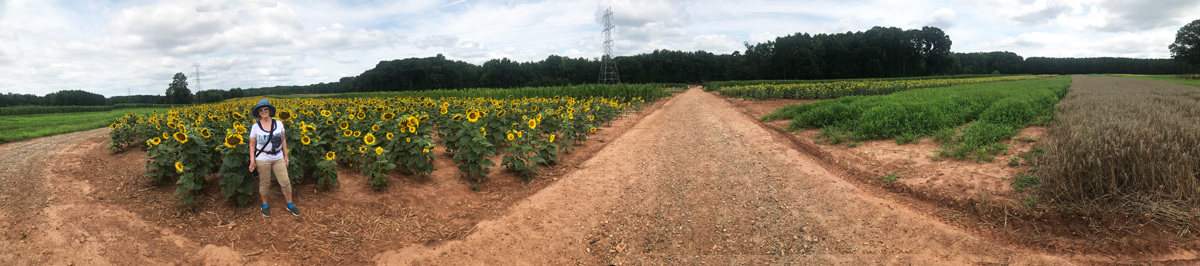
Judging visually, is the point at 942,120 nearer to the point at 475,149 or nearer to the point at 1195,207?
the point at 1195,207

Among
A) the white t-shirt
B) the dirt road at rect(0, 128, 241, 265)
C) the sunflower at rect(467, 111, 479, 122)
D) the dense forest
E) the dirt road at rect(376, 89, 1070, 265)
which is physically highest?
the dense forest

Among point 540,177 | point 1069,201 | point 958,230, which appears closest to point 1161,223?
point 1069,201

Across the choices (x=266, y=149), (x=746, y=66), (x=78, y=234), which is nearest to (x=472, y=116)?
(x=266, y=149)

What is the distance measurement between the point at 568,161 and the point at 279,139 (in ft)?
13.6

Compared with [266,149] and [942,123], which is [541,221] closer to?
[266,149]

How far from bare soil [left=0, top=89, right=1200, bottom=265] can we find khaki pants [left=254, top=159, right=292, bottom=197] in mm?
312

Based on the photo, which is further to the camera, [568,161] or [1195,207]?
[568,161]

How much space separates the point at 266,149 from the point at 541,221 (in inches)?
108

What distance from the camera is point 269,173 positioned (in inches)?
184

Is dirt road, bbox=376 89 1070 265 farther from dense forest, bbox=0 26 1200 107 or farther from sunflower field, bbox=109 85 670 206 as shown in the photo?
dense forest, bbox=0 26 1200 107

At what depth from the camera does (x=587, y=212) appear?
515 centimetres

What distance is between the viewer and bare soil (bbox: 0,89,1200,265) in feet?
13.0

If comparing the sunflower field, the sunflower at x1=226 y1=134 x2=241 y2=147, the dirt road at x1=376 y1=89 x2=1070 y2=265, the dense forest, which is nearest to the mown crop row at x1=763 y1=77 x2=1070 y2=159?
the dirt road at x1=376 y1=89 x2=1070 y2=265

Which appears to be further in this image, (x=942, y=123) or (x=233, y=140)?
(x=942, y=123)
